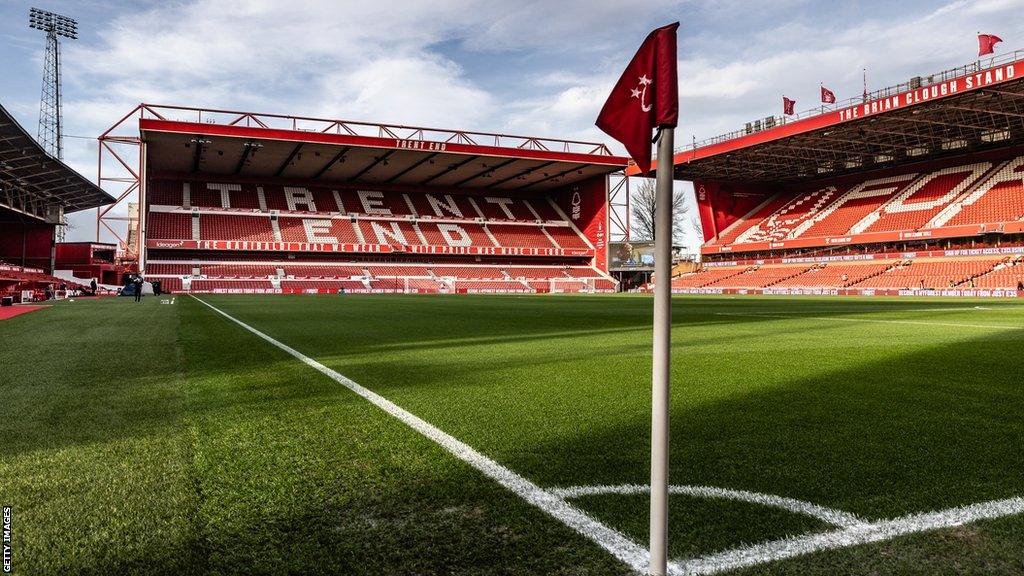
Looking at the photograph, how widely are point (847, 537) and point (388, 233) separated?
176 feet

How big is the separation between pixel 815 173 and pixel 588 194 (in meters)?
18.4

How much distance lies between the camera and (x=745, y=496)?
8.07 ft

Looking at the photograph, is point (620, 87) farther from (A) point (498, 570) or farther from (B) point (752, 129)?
(B) point (752, 129)

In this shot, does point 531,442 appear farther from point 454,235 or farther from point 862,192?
point 454,235

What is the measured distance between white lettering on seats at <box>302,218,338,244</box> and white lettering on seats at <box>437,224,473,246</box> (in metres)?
9.35

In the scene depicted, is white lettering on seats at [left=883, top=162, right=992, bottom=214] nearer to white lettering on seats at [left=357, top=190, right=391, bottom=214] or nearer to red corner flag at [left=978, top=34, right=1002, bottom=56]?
red corner flag at [left=978, top=34, right=1002, bottom=56]

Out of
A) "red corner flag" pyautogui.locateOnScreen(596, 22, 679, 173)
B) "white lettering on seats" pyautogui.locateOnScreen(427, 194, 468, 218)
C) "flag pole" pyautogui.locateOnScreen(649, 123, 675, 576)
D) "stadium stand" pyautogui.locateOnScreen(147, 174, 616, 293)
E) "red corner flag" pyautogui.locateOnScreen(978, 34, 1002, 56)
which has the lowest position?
"flag pole" pyautogui.locateOnScreen(649, 123, 675, 576)

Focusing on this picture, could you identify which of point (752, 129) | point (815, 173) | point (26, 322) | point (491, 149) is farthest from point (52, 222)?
point (815, 173)

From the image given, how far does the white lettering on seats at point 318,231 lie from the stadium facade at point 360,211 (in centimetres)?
13

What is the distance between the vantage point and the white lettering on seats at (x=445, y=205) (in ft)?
193

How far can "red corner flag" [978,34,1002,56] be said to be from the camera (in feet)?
99.0

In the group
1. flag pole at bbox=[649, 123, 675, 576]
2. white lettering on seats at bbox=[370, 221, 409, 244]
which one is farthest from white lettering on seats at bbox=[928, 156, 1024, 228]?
flag pole at bbox=[649, 123, 675, 576]

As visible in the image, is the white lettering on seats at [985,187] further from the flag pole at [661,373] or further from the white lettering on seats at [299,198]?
the flag pole at [661,373]

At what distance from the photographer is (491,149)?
47.3 metres
